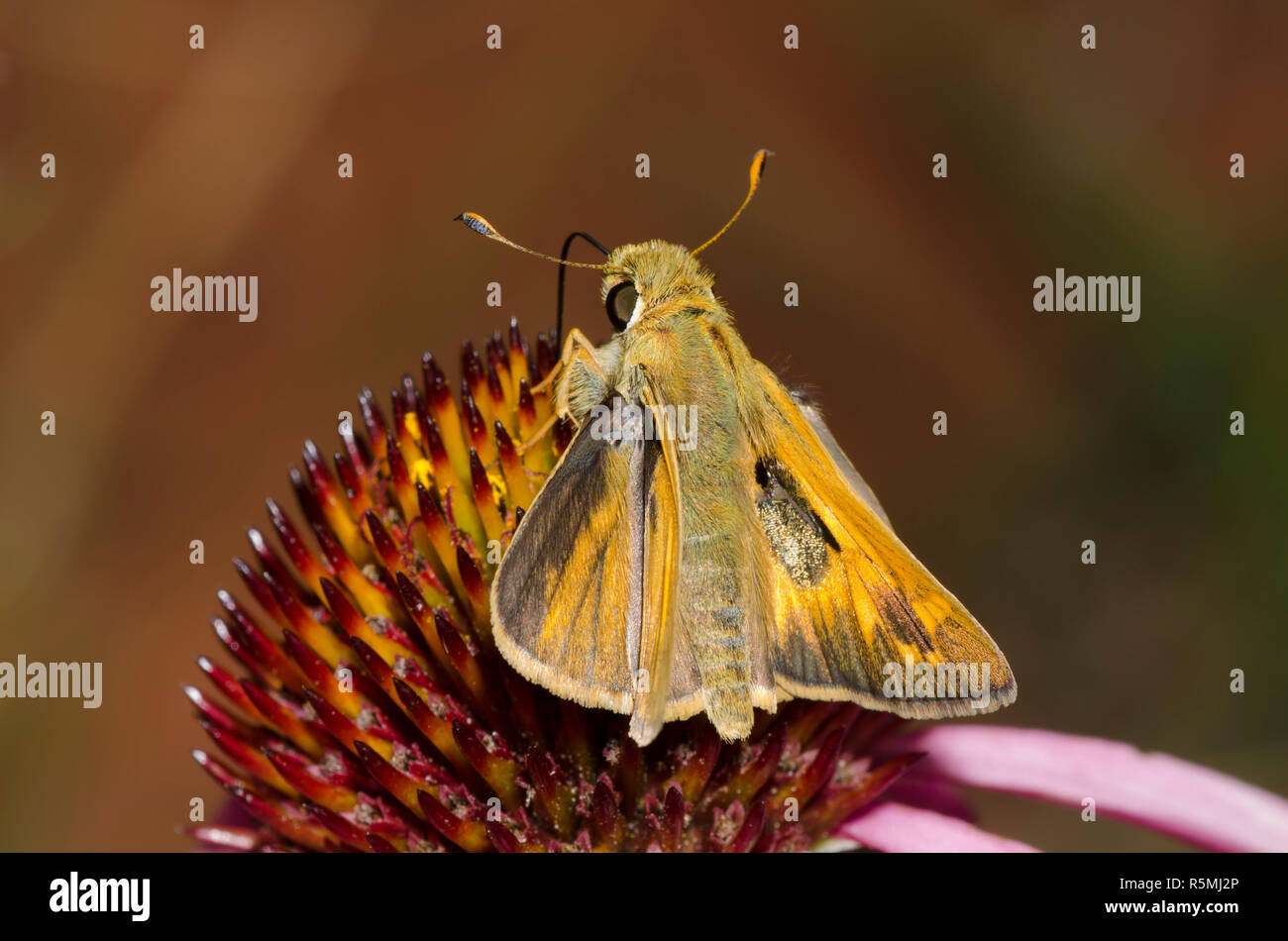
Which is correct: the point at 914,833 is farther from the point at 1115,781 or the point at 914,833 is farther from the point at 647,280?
the point at 647,280

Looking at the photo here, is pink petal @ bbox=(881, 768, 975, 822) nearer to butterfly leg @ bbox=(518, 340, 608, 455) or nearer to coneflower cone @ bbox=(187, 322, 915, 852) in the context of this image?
coneflower cone @ bbox=(187, 322, 915, 852)

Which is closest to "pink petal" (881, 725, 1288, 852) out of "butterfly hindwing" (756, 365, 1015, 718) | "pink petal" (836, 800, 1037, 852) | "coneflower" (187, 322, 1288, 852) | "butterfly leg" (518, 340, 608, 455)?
"coneflower" (187, 322, 1288, 852)

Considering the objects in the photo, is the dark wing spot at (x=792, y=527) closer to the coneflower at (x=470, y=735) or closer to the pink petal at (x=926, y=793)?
the coneflower at (x=470, y=735)

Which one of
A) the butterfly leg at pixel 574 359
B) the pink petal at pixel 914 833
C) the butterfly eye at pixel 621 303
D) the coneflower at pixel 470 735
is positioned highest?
the butterfly eye at pixel 621 303

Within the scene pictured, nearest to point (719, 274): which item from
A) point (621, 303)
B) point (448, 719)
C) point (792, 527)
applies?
point (621, 303)

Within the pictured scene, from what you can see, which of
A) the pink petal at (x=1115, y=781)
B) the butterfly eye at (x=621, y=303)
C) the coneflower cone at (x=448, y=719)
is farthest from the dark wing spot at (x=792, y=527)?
the pink petal at (x=1115, y=781)
